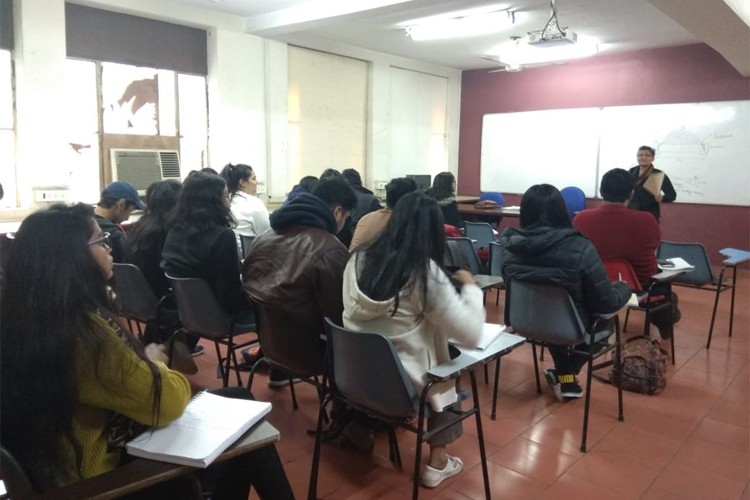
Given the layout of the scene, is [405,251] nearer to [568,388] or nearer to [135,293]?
[568,388]

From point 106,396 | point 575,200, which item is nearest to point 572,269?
point 106,396

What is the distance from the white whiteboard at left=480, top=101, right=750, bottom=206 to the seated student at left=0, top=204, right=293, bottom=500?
24.5 feet

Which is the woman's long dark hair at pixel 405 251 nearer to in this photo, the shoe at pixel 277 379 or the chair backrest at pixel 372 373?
the chair backrest at pixel 372 373

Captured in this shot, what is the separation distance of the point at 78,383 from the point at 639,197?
470cm

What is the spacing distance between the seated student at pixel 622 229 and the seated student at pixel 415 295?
1503 mm

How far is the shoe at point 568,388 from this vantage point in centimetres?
303

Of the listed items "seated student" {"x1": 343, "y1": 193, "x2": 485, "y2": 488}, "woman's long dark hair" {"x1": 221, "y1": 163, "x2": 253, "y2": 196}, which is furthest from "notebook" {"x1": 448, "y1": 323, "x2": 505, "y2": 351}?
"woman's long dark hair" {"x1": 221, "y1": 163, "x2": 253, "y2": 196}

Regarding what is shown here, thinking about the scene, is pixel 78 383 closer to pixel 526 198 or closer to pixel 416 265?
pixel 416 265

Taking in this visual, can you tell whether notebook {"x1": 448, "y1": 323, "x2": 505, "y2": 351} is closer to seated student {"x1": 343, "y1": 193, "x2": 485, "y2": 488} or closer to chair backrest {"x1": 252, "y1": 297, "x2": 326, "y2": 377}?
seated student {"x1": 343, "y1": 193, "x2": 485, "y2": 488}

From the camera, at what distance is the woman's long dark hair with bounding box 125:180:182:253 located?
307cm

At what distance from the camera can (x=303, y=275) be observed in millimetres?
2135

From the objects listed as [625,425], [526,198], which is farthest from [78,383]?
[625,425]

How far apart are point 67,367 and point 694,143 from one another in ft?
25.2

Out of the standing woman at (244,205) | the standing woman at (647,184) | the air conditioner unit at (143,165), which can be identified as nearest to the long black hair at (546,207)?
the standing woman at (244,205)
